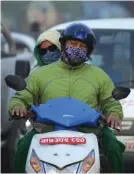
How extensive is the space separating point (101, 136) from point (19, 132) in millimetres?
4126

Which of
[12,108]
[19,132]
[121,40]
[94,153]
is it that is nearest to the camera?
[94,153]

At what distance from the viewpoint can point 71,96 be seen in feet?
18.4

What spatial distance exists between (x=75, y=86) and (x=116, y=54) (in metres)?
2.77

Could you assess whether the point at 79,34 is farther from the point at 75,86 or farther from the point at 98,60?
the point at 98,60

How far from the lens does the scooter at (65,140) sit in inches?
190

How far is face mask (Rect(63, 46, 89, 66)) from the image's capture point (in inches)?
219

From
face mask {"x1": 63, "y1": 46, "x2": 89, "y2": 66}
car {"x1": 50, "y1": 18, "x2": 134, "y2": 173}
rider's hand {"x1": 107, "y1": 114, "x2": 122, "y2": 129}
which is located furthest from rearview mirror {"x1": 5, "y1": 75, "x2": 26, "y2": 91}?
car {"x1": 50, "y1": 18, "x2": 134, "y2": 173}

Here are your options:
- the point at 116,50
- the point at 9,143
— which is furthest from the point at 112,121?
the point at 9,143

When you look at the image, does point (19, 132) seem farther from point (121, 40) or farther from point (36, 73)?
point (36, 73)

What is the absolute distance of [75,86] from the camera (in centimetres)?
563

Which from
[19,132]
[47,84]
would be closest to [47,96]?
[47,84]

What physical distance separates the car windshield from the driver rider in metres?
2.27

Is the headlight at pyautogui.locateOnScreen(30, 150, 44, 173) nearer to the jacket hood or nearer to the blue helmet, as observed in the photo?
the blue helmet

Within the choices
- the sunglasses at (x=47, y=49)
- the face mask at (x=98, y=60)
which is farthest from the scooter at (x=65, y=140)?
the face mask at (x=98, y=60)
